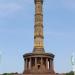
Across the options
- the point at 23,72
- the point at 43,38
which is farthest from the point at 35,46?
the point at 23,72

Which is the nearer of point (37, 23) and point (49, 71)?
point (49, 71)

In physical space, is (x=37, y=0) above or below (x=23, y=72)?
above

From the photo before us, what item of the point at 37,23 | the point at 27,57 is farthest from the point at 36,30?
the point at 27,57

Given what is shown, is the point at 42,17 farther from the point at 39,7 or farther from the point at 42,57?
the point at 42,57

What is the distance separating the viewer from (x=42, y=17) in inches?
3268

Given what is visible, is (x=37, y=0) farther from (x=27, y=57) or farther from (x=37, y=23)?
(x=27, y=57)

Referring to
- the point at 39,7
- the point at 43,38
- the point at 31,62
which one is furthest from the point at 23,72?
the point at 39,7

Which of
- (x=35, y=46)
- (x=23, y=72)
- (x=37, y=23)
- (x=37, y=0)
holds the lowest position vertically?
(x=23, y=72)

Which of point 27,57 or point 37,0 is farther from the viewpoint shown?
point 37,0

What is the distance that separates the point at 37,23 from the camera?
81875 millimetres

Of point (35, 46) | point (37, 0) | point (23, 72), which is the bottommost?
point (23, 72)

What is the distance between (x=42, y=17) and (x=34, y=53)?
33.2 ft

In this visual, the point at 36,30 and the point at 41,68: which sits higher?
the point at 36,30

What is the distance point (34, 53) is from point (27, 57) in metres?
1.94
